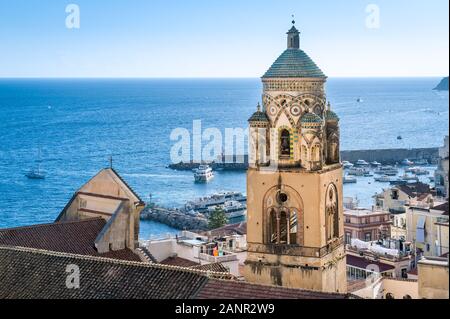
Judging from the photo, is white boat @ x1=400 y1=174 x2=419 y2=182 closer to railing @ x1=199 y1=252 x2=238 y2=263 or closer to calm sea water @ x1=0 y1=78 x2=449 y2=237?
calm sea water @ x1=0 y1=78 x2=449 y2=237

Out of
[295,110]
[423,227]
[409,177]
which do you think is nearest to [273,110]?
[295,110]

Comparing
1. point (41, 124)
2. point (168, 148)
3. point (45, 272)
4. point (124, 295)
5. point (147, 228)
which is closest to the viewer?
point (124, 295)

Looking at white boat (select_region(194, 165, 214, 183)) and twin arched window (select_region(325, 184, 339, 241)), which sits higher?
twin arched window (select_region(325, 184, 339, 241))

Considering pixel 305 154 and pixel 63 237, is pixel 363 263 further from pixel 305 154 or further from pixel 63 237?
pixel 63 237

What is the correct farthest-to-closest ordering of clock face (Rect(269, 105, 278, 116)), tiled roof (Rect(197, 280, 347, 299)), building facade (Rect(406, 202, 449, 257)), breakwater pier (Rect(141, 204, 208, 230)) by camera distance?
breakwater pier (Rect(141, 204, 208, 230))
building facade (Rect(406, 202, 449, 257))
clock face (Rect(269, 105, 278, 116))
tiled roof (Rect(197, 280, 347, 299))

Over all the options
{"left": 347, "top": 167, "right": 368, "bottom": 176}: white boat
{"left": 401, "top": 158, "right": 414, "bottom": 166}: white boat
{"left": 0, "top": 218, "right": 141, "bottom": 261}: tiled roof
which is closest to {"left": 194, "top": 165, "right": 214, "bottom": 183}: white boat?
{"left": 347, "top": 167, "right": 368, "bottom": 176}: white boat
